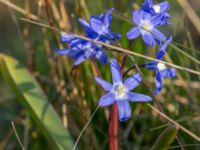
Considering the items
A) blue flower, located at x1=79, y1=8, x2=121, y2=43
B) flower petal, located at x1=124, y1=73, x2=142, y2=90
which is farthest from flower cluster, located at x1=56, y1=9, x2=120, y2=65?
flower petal, located at x1=124, y1=73, x2=142, y2=90

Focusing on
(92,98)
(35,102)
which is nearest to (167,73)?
(35,102)

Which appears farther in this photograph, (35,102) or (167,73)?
(35,102)

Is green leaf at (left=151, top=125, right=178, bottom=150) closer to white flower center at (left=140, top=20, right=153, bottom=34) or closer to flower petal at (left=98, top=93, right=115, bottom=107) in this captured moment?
flower petal at (left=98, top=93, right=115, bottom=107)

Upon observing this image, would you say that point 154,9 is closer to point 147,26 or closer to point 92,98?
point 147,26

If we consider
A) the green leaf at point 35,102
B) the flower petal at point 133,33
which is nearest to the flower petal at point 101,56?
the flower petal at point 133,33

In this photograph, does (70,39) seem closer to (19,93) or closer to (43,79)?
(19,93)

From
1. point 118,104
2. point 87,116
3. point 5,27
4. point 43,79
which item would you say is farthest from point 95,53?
point 5,27
